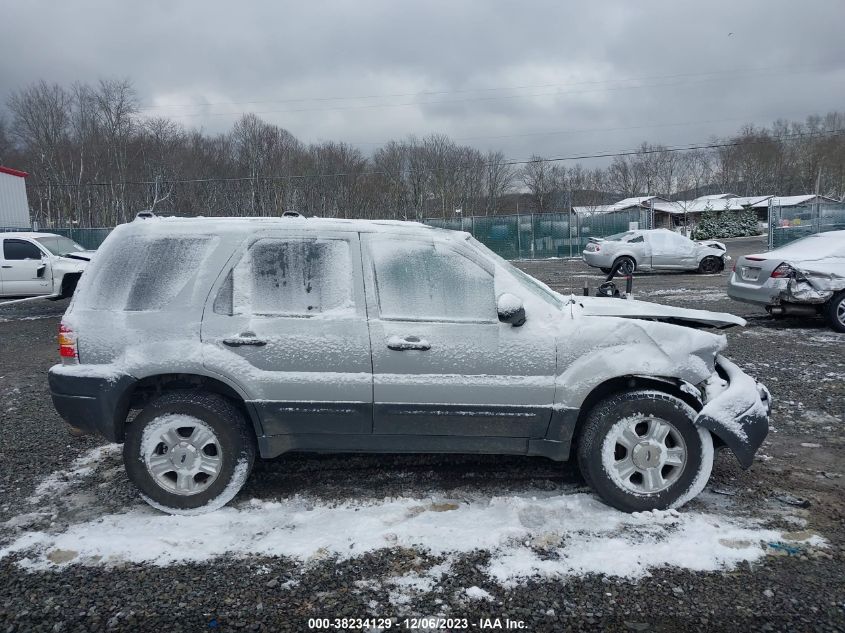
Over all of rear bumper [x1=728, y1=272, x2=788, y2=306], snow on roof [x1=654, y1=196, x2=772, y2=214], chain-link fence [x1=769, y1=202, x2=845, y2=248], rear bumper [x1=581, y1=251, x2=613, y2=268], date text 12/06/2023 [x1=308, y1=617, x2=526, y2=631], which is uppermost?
snow on roof [x1=654, y1=196, x2=772, y2=214]

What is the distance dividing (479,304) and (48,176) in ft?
201

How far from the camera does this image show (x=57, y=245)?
13.7 metres

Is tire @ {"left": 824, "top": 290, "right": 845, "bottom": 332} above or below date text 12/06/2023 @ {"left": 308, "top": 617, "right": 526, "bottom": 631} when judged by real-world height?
above

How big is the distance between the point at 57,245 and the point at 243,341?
41.7 ft

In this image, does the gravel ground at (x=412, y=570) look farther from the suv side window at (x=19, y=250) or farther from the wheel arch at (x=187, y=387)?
the suv side window at (x=19, y=250)

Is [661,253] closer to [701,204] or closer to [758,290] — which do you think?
[758,290]

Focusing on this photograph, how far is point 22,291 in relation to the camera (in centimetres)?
1305

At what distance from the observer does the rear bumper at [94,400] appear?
355cm

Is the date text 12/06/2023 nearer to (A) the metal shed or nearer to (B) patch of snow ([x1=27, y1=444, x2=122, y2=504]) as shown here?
(B) patch of snow ([x1=27, y1=444, x2=122, y2=504])

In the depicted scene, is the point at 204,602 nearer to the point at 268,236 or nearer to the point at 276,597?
the point at 276,597

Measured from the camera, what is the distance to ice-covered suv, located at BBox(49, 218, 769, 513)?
3479mm

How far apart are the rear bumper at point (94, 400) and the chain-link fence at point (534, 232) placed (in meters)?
26.1

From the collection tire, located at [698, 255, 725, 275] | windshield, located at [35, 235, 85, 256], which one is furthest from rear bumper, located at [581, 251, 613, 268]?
windshield, located at [35, 235, 85, 256]

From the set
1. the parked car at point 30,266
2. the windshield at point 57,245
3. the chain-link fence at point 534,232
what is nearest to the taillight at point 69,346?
Answer: the parked car at point 30,266
